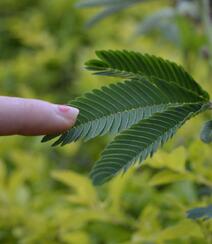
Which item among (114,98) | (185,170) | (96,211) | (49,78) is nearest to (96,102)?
(114,98)

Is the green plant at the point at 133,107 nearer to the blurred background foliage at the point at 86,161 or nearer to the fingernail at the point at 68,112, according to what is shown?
the fingernail at the point at 68,112

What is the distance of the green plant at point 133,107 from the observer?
26.9 inches

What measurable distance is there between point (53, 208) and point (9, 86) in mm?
748

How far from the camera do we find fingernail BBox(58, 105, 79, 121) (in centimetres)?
68

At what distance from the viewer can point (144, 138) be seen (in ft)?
2.24

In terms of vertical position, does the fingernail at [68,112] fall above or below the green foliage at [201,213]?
above

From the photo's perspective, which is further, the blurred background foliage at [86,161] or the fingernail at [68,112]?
the blurred background foliage at [86,161]

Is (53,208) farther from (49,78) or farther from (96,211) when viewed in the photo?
(49,78)

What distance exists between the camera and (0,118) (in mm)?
669

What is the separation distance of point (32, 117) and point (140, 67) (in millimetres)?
113

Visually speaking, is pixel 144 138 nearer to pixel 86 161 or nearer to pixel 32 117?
pixel 32 117

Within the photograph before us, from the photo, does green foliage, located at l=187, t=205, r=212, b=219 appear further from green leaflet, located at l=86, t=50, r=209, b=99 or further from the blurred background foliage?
green leaflet, located at l=86, t=50, r=209, b=99

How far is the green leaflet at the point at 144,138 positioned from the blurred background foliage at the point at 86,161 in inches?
6.1

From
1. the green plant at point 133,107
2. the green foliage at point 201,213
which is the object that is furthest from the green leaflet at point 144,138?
the green foliage at point 201,213
